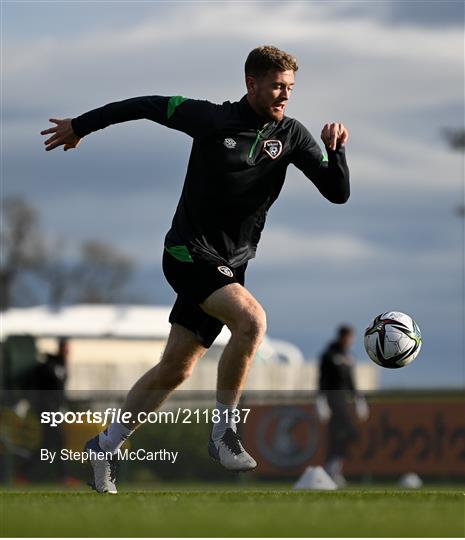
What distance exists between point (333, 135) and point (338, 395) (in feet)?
43.5

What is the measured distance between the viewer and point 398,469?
23.2 m

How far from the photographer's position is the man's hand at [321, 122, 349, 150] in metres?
9.94

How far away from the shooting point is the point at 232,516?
749 cm

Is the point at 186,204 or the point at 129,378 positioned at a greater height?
the point at 186,204

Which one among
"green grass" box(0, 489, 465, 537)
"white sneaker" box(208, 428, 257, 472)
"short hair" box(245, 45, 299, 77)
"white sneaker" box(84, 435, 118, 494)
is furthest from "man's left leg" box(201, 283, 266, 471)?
"short hair" box(245, 45, 299, 77)

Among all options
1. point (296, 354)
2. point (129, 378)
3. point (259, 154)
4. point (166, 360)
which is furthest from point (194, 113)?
point (296, 354)

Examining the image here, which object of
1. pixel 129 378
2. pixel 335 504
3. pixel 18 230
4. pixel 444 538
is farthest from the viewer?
pixel 18 230

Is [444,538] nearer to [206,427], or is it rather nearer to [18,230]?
[206,427]

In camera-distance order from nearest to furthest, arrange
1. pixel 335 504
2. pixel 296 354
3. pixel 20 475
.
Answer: pixel 335 504, pixel 20 475, pixel 296 354

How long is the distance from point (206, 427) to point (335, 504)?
48.9 ft

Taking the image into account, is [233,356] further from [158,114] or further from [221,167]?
[158,114]

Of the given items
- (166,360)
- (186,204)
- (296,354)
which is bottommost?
(296,354)

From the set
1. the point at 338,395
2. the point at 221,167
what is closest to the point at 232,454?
the point at 221,167

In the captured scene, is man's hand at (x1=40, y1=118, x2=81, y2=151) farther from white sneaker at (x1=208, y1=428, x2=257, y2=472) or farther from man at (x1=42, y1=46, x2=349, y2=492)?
white sneaker at (x1=208, y1=428, x2=257, y2=472)
